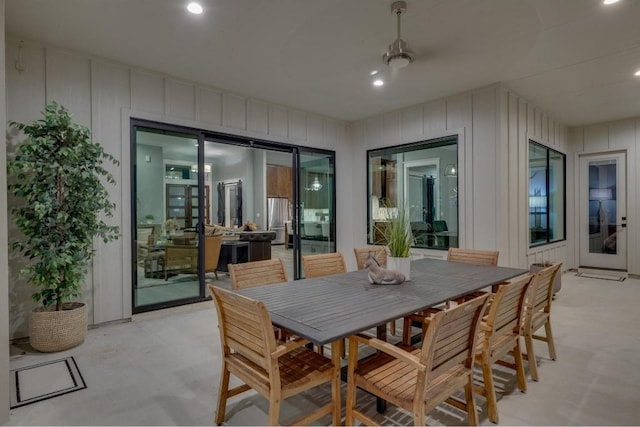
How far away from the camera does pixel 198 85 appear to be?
14.5 feet

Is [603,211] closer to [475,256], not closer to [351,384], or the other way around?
[475,256]

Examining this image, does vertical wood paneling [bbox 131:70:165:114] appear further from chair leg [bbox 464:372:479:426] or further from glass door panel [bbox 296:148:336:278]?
chair leg [bbox 464:372:479:426]

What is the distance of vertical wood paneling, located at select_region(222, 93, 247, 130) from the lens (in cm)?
470

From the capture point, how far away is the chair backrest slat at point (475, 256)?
3.50 meters

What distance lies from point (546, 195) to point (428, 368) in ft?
19.5

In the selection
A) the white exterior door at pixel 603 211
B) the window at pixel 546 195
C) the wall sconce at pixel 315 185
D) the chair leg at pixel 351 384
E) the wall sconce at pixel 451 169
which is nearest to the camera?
the chair leg at pixel 351 384

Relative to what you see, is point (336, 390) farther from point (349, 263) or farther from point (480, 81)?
point (349, 263)

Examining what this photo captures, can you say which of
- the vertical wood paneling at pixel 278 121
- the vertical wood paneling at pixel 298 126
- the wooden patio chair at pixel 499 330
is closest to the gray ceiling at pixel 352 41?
the vertical wood paneling at pixel 278 121

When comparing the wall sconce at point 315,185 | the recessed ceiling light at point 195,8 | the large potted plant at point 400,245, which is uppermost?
the recessed ceiling light at point 195,8

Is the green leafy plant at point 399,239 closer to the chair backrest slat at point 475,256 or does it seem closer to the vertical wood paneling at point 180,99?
the chair backrest slat at point 475,256

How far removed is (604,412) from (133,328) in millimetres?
4048

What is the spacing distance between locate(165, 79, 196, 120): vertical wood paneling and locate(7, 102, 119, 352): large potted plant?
3.89ft

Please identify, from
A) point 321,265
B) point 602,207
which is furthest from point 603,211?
point 321,265

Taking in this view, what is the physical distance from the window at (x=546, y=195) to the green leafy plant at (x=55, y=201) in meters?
5.92
